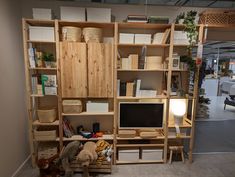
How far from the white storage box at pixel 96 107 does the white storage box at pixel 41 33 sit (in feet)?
3.49

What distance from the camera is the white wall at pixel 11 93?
2.15 metres

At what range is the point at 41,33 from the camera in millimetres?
2402

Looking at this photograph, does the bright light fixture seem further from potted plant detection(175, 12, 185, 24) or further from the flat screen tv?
potted plant detection(175, 12, 185, 24)

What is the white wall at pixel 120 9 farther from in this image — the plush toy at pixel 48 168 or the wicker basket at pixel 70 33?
the plush toy at pixel 48 168

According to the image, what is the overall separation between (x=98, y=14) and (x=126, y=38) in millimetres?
516

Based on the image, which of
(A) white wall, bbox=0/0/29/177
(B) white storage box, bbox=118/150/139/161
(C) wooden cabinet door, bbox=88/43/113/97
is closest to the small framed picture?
(C) wooden cabinet door, bbox=88/43/113/97

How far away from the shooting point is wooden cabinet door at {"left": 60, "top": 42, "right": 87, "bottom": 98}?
2421 millimetres

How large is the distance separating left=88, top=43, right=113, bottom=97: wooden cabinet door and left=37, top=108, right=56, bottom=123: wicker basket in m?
0.62

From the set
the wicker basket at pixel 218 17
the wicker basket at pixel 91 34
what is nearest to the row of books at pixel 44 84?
the wicker basket at pixel 91 34

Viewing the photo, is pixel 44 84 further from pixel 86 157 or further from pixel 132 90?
pixel 132 90

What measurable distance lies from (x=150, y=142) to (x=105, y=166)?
32.4 inches

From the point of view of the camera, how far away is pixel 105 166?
8.04 feet

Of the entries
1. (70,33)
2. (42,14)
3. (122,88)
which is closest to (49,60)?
(70,33)

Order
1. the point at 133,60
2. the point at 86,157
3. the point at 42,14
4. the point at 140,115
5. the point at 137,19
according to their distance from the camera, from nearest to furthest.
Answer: the point at 86,157 < the point at 42,14 < the point at 137,19 < the point at 133,60 < the point at 140,115
